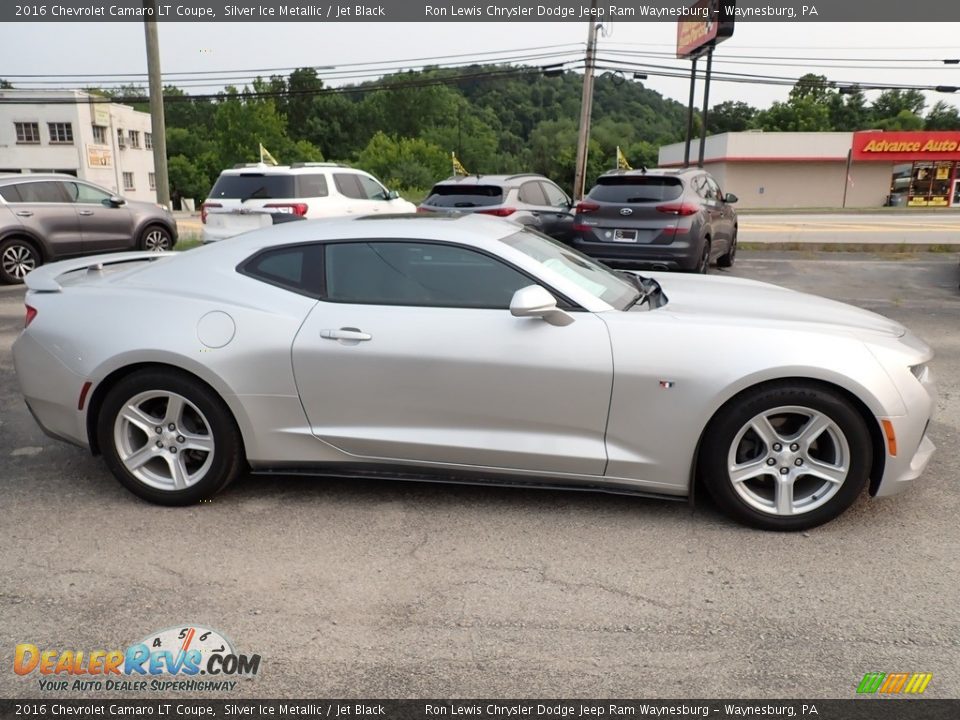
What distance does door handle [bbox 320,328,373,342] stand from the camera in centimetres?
358

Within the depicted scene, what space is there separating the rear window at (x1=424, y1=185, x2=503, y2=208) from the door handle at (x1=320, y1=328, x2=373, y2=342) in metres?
7.85

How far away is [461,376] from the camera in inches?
138

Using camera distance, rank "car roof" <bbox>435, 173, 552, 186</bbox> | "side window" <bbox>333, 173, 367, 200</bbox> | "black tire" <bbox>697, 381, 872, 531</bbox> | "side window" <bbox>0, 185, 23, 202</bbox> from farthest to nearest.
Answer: "side window" <bbox>333, 173, 367, 200</bbox> → "side window" <bbox>0, 185, 23, 202</bbox> → "car roof" <bbox>435, 173, 552, 186</bbox> → "black tire" <bbox>697, 381, 872, 531</bbox>

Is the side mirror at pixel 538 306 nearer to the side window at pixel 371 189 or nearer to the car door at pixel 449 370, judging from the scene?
the car door at pixel 449 370

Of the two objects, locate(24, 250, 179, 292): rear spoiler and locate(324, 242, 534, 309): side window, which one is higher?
locate(324, 242, 534, 309): side window

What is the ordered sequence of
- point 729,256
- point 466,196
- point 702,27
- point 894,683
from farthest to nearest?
point 702,27
point 729,256
point 466,196
point 894,683

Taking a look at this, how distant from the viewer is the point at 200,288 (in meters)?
3.84

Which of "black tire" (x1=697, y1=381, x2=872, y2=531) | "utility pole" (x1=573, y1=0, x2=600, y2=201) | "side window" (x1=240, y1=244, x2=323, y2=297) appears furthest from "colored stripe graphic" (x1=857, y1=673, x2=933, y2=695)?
"utility pole" (x1=573, y1=0, x2=600, y2=201)

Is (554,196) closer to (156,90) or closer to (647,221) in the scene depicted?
(647,221)

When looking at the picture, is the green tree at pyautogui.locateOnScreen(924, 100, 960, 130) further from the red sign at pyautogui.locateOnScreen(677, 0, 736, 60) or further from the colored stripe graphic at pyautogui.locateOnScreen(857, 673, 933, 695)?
the colored stripe graphic at pyautogui.locateOnScreen(857, 673, 933, 695)

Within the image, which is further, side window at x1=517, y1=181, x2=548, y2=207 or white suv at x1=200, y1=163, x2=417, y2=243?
side window at x1=517, y1=181, x2=548, y2=207

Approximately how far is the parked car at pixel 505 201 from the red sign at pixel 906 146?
46927 mm

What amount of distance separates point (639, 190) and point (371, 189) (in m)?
4.97

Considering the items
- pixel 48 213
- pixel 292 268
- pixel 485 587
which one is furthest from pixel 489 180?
pixel 485 587
